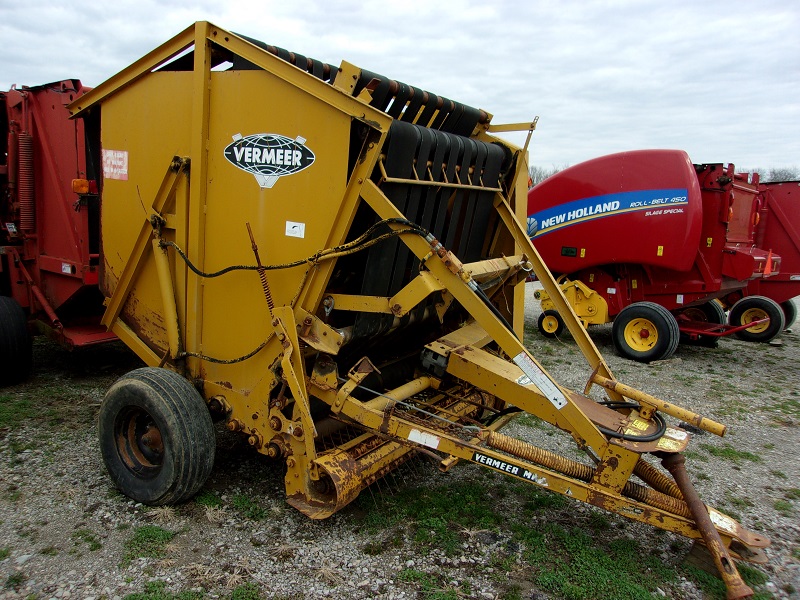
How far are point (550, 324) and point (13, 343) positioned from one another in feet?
23.0

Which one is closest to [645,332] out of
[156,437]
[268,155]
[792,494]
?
[792,494]

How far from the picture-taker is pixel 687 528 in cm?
292

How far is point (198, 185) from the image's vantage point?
3.55m

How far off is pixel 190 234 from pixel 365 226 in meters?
1.16

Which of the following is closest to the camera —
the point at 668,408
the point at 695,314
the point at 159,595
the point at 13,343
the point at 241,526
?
the point at 159,595

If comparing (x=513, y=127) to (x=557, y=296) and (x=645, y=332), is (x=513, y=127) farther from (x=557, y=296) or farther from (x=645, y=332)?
(x=645, y=332)

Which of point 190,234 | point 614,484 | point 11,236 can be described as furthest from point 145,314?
point 614,484

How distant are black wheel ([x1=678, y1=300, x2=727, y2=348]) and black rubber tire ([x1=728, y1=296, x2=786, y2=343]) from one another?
0.24m

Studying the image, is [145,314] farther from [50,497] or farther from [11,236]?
[11,236]

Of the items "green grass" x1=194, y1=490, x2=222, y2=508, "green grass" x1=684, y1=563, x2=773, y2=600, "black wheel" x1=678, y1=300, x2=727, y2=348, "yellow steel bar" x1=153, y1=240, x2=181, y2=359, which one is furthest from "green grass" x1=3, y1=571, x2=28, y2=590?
"black wheel" x1=678, y1=300, x2=727, y2=348

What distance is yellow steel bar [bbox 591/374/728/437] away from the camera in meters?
3.10

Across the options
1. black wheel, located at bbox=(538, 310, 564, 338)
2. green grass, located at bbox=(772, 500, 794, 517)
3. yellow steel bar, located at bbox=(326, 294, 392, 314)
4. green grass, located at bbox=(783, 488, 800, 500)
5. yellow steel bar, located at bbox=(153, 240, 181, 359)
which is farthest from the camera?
black wheel, located at bbox=(538, 310, 564, 338)

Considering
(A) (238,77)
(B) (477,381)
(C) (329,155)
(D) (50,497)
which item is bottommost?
(D) (50,497)

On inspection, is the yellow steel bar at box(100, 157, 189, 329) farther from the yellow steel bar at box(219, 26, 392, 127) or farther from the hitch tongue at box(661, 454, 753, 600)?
the hitch tongue at box(661, 454, 753, 600)
